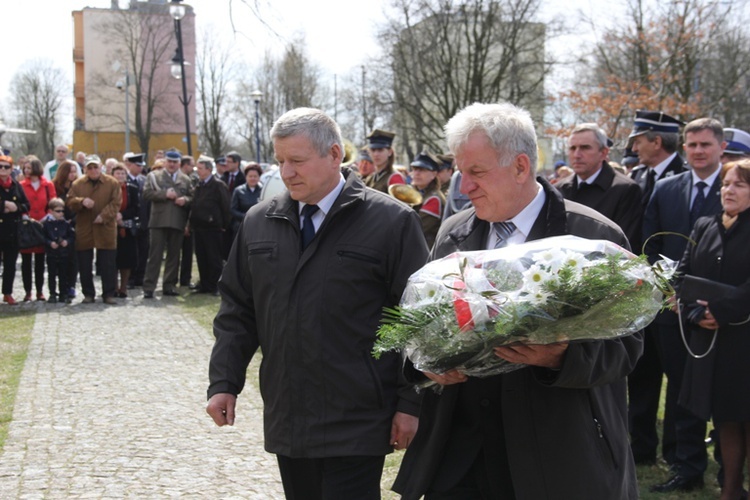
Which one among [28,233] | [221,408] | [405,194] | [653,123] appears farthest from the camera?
[28,233]

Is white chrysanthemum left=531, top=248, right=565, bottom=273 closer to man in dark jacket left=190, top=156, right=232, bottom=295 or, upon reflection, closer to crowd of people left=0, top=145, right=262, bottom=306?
crowd of people left=0, top=145, right=262, bottom=306

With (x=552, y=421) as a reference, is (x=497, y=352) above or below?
above

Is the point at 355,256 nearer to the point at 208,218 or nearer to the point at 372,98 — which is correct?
the point at 208,218

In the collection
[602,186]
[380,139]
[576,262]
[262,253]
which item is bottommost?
[262,253]

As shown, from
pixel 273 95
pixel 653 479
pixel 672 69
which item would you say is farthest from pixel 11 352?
pixel 273 95

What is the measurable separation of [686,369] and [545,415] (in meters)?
3.16

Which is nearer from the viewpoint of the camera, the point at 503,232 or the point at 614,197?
the point at 503,232

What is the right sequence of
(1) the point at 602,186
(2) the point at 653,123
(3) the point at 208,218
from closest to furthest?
(1) the point at 602,186, (2) the point at 653,123, (3) the point at 208,218

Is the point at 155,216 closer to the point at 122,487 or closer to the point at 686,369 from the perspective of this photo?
the point at 122,487

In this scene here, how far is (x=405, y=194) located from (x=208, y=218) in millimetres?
6861

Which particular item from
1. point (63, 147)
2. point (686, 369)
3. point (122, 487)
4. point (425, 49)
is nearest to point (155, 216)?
point (63, 147)

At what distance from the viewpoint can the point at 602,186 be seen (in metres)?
6.18

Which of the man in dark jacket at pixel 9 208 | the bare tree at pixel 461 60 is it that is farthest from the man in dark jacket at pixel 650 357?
the bare tree at pixel 461 60

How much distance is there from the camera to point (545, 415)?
2787 millimetres
